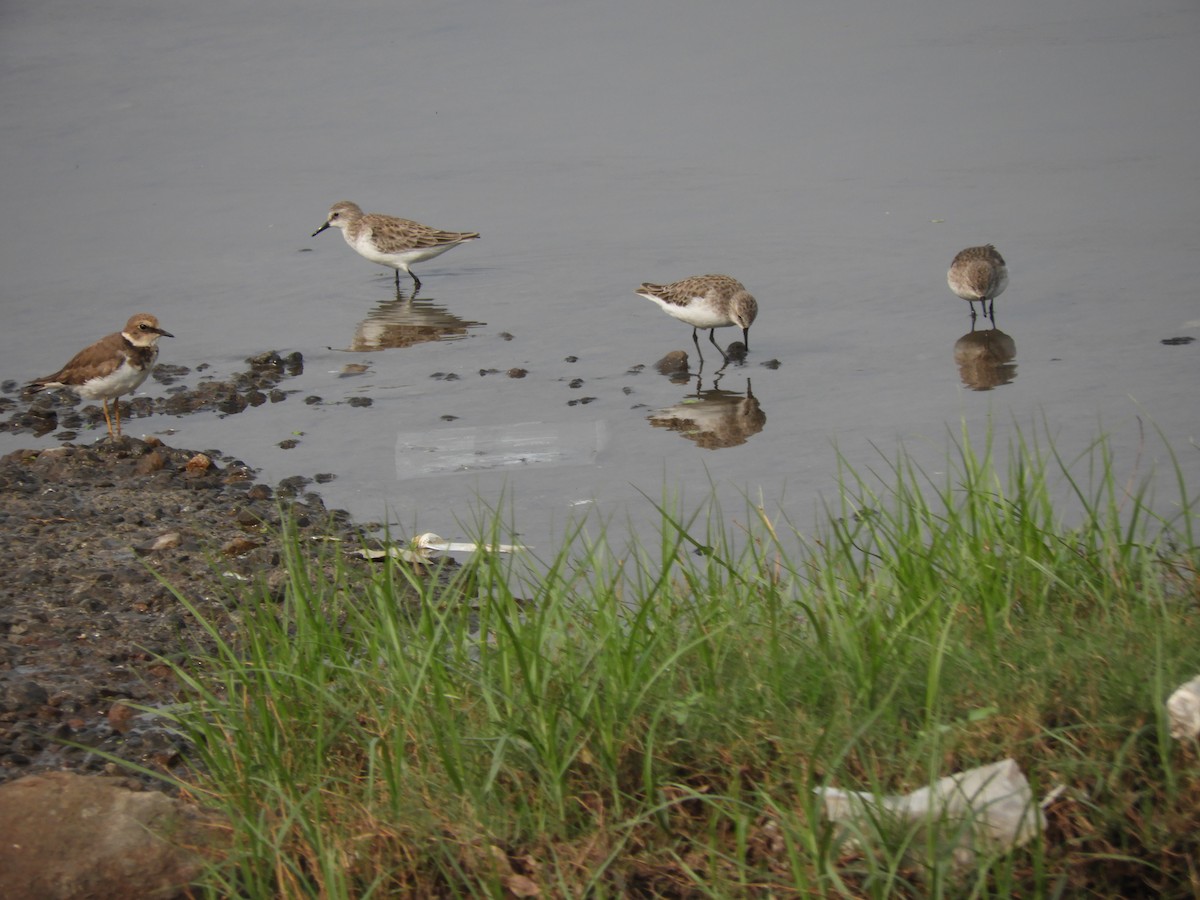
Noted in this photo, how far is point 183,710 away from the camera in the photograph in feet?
14.6

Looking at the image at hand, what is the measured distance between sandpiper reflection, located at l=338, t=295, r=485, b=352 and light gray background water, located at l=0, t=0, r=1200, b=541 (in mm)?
169

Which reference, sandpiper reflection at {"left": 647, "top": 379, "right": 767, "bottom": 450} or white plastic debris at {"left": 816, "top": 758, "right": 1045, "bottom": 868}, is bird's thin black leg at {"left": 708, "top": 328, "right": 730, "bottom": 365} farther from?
white plastic debris at {"left": 816, "top": 758, "right": 1045, "bottom": 868}

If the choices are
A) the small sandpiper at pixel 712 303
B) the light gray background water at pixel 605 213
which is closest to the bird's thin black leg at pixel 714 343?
the small sandpiper at pixel 712 303

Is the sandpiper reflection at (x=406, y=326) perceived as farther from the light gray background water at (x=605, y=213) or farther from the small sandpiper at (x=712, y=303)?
the small sandpiper at (x=712, y=303)

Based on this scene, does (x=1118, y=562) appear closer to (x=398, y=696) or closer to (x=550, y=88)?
(x=398, y=696)

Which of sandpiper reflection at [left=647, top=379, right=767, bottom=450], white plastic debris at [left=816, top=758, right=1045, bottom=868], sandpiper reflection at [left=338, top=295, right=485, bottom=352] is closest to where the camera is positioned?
white plastic debris at [left=816, top=758, right=1045, bottom=868]

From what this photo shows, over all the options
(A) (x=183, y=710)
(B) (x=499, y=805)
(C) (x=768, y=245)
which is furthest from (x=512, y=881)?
(C) (x=768, y=245)

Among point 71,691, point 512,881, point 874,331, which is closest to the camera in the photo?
point 512,881

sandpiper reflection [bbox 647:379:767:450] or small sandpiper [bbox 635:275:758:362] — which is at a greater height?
small sandpiper [bbox 635:275:758:362]

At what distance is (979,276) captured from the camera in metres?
10.0

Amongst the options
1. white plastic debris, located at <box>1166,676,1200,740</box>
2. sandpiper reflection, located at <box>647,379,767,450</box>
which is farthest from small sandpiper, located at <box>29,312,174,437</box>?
white plastic debris, located at <box>1166,676,1200,740</box>

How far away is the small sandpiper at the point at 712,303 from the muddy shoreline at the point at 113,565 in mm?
2789

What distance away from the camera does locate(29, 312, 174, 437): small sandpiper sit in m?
8.73

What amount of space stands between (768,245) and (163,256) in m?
5.37
